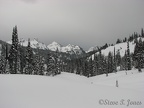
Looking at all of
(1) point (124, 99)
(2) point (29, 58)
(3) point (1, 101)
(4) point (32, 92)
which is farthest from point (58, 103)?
(2) point (29, 58)

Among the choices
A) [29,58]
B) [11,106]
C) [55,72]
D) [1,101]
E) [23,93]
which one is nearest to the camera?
[11,106]

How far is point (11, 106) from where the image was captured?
8.66 metres

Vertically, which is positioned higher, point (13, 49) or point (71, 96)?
point (13, 49)

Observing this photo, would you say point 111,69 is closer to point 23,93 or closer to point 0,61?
point 0,61

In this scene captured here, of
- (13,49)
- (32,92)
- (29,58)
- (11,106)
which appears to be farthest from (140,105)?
(29,58)

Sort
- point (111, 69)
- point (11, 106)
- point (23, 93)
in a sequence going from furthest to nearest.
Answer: point (111, 69)
point (23, 93)
point (11, 106)

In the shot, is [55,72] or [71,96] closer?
[71,96]

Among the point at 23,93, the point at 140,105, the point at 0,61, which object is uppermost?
the point at 0,61

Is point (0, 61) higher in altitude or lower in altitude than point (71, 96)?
higher

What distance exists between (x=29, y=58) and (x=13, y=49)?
23.4ft

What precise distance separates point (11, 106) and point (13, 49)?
41.3 metres

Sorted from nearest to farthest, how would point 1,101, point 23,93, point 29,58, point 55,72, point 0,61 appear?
point 1,101, point 23,93, point 29,58, point 0,61, point 55,72

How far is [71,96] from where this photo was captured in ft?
37.0

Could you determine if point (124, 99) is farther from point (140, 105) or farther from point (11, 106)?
point (11, 106)
